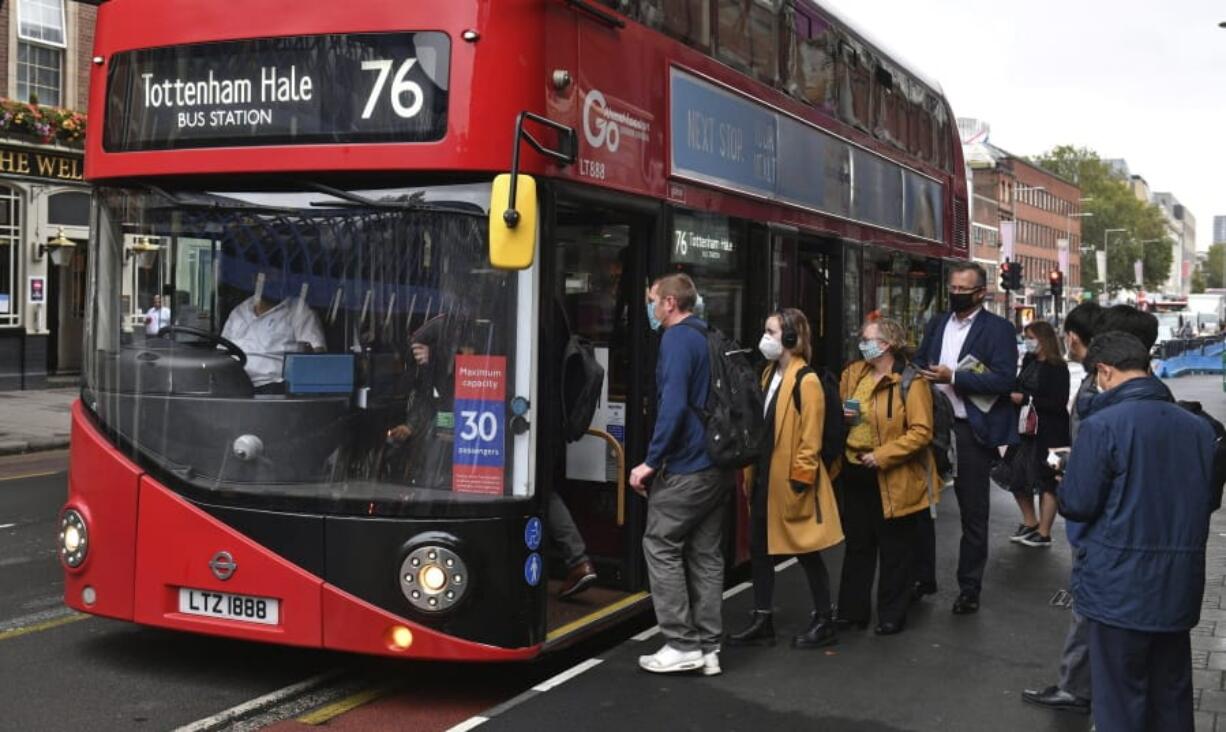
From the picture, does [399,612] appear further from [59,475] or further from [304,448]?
[59,475]

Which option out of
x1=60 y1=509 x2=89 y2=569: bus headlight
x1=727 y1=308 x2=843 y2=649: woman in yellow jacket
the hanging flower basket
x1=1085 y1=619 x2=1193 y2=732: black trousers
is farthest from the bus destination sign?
the hanging flower basket

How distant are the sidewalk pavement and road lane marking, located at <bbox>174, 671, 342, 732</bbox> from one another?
385 inches

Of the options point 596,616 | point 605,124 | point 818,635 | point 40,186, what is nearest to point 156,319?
point 605,124

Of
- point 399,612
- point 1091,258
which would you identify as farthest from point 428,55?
point 1091,258

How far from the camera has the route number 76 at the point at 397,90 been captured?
5426mm

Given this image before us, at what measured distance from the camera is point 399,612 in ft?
17.8

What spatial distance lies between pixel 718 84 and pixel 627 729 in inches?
147

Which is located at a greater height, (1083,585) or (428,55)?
(428,55)

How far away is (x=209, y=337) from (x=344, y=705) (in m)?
1.68

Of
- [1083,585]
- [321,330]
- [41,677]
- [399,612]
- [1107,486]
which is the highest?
[321,330]

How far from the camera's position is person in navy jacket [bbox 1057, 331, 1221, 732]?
4289mm

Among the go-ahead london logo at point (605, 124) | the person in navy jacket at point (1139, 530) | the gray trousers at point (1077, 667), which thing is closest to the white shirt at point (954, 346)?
the gray trousers at point (1077, 667)

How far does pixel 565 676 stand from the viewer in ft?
19.5

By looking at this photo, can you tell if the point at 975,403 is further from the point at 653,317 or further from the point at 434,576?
the point at 434,576
